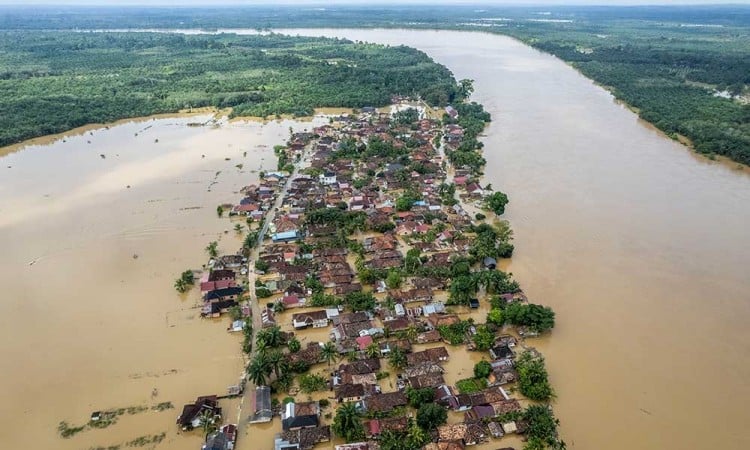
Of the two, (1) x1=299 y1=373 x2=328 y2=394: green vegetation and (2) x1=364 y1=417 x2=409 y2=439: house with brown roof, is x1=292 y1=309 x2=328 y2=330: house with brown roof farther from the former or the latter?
(2) x1=364 y1=417 x2=409 y2=439: house with brown roof

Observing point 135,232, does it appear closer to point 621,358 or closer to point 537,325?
point 537,325

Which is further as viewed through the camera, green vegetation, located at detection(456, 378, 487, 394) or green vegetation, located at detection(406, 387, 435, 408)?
green vegetation, located at detection(456, 378, 487, 394)

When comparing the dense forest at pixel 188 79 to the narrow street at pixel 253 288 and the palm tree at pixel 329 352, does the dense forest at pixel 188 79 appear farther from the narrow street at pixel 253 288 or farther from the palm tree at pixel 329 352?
the palm tree at pixel 329 352

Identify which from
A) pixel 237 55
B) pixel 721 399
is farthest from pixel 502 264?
pixel 237 55

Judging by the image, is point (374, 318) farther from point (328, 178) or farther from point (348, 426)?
point (328, 178)

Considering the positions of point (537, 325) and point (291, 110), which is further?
point (291, 110)

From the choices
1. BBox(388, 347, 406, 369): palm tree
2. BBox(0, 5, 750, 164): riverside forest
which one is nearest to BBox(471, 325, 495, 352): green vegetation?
BBox(388, 347, 406, 369): palm tree
